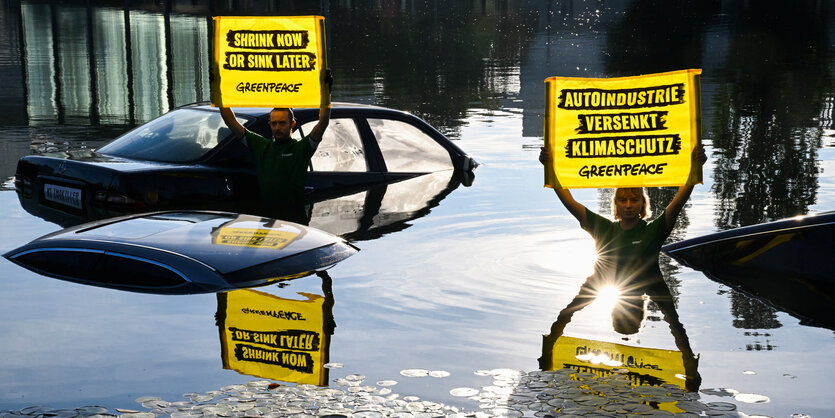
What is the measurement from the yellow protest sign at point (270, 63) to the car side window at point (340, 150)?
92 cm

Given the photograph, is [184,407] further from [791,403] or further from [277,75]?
[277,75]

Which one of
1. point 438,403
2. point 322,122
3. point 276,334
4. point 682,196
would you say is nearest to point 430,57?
point 322,122

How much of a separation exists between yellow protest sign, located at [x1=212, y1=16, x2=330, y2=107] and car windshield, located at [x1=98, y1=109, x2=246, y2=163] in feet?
1.76

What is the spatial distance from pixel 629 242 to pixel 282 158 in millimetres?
3262

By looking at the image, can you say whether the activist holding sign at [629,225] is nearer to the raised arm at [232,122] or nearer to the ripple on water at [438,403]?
the ripple on water at [438,403]

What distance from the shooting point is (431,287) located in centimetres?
896

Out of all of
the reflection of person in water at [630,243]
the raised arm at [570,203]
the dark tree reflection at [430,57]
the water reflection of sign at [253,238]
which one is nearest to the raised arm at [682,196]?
the reflection of person in water at [630,243]

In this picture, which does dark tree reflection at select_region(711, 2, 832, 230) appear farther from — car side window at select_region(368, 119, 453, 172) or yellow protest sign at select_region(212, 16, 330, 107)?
yellow protest sign at select_region(212, 16, 330, 107)

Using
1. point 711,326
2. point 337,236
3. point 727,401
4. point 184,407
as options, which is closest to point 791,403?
point 727,401

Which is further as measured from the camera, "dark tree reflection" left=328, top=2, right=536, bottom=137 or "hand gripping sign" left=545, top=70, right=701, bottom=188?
"dark tree reflection" left=328, top=2, right=536, bottom=137

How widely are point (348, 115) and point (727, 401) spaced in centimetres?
643

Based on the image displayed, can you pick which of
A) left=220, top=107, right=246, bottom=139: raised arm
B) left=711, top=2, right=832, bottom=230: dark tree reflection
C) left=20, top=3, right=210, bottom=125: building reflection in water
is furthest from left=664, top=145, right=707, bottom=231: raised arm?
left=20, top=3, right=210, bottom=125: building reflection in water

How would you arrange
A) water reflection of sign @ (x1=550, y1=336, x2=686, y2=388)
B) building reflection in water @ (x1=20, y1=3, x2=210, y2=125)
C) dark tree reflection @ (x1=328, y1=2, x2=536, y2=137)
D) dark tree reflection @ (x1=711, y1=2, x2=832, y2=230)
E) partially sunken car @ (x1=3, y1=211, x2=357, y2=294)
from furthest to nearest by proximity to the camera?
dark tree reflection @ (x1=328, y1=2, x2=536, y2=137) < building reflection in water @ (x1=20, y1=3, x2=210, y2=125) < dark tree reflection @ (x1=711, y1=2, x2=832, y2=230) < partially sunken car @ (x1=3, y1=211, x2=357, y2=294) < water reflection of sign @ (x1=550, y1=336, x2=686, y2=388)

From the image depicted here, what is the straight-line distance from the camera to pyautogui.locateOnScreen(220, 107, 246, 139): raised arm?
10.3 metres
